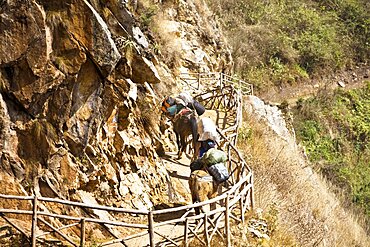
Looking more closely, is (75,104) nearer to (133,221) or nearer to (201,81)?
(133,221)

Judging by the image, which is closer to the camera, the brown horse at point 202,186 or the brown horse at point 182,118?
the brown horse at point 202,186

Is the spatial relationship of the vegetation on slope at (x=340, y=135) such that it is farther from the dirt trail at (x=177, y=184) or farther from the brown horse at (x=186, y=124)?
the brown horse at (x=186, y=124)

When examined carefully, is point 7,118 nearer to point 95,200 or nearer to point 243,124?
point 95,200

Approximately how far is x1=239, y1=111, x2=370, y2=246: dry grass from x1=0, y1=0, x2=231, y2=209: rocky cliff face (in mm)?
2484

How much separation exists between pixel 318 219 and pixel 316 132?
14.4m

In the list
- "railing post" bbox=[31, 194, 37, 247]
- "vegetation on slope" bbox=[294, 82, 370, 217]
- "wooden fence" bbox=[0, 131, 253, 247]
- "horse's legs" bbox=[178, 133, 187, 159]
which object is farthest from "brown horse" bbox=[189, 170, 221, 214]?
"vegetation on slope" bbox=[294, 82, 370, 217]

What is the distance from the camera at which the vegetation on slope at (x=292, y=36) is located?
31.7m

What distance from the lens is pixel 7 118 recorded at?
7137mm

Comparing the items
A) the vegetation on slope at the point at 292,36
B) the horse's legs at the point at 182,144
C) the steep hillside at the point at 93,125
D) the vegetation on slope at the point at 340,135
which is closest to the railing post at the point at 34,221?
the steep hillside at the point at 93,125

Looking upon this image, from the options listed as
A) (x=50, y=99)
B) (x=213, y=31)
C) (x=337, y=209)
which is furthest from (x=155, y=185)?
(x=213, y=31)

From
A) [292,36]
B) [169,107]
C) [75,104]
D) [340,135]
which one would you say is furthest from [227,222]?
[292,36]

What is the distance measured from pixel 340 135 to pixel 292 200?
16.5m

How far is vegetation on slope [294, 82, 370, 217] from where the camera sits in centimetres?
2127

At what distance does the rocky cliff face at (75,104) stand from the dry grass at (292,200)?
8.15 ft
